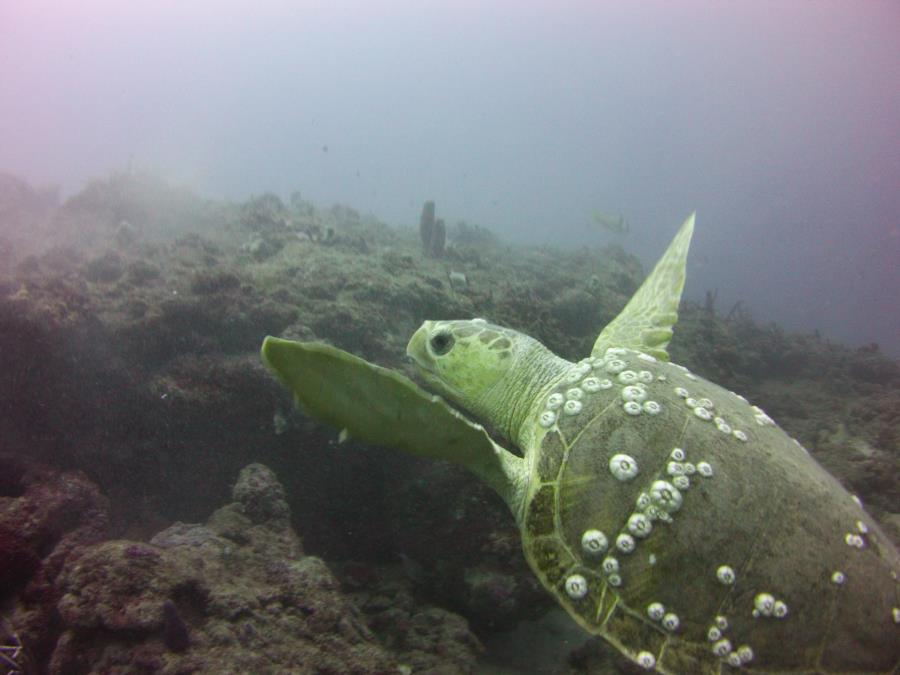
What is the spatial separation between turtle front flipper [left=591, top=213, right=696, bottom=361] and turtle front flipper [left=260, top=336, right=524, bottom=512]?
1.72 metres

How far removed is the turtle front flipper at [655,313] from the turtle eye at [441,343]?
1.23 metres

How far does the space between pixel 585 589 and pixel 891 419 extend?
22.9 feet

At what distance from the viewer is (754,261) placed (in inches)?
3123

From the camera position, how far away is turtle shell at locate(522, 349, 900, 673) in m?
1.75

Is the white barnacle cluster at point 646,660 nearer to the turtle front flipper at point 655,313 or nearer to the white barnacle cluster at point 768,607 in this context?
the white barnacle cluster at point 768,607

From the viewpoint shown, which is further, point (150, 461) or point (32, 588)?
point (150, 461)

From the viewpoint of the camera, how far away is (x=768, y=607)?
5.80 feet

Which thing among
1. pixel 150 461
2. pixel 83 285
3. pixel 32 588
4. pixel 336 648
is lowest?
pixel 150 461

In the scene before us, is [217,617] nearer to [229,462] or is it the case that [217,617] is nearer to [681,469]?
[229,462]

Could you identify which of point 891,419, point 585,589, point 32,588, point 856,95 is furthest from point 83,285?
point 856,95

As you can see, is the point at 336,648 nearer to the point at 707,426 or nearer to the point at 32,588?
the point at 32,588

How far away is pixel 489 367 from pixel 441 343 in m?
0.39

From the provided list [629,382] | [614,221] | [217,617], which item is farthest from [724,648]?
[614,221]

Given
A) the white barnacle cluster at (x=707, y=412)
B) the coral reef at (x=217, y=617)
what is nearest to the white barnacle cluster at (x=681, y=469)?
the white barnacle cluster at (x=707, y=412)
